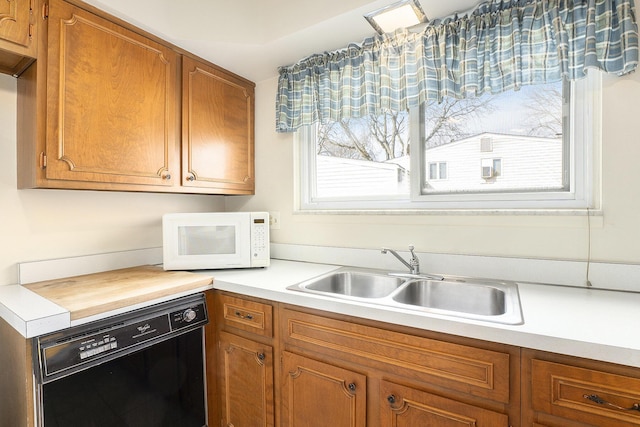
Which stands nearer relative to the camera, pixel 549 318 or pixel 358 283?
pixel 549 318

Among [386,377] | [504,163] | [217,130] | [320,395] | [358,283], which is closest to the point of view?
[386,377]

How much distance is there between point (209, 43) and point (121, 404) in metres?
1.70

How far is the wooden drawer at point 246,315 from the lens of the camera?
1378 mm

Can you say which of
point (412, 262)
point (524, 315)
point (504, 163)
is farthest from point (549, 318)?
point (504, 163)

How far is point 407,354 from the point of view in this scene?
106cm

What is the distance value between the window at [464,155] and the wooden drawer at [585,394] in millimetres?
800

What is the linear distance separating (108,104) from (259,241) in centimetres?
96

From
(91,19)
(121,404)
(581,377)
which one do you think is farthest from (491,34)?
(121,404)

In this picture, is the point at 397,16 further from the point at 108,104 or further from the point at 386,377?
the point at 386,377

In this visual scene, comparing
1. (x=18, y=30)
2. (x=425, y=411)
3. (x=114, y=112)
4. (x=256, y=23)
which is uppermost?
(x=256, y=23)

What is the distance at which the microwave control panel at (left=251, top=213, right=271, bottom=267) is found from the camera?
1762 mm

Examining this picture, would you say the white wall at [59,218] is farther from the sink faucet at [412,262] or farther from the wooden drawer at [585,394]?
the wooden drawer at [585,394]

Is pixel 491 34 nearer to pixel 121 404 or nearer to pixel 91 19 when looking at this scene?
pixel 91 19

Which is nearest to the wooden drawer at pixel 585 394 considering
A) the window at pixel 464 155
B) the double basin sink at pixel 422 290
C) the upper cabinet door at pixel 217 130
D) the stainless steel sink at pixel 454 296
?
the double basin sink at pixel 422 290
